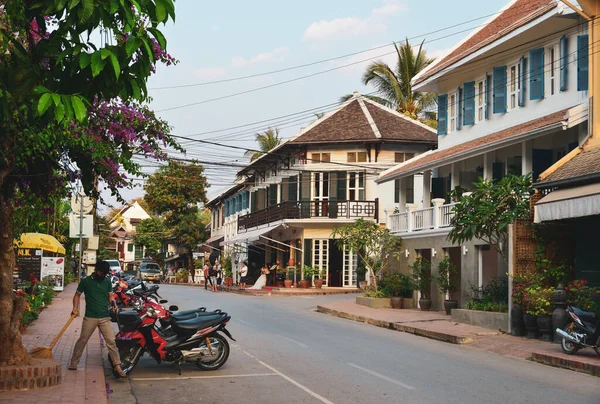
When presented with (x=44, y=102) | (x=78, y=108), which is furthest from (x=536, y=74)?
(x=44, y=102)

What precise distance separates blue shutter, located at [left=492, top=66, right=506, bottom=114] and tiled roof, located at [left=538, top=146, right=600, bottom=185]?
21.2ft

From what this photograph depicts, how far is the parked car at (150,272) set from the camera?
224ft

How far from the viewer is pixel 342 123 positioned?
49.1 m

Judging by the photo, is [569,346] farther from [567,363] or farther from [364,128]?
[364,128]

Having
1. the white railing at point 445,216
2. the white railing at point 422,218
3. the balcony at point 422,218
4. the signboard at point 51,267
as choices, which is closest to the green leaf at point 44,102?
the balcony at point 422,218

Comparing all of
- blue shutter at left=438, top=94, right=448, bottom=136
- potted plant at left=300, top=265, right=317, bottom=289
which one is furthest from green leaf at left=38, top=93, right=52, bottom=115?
potted plant at left=300, top=265, right=317, bottom=289

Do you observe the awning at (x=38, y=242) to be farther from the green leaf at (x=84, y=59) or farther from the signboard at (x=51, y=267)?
the green leaf at (x=84, y=59)

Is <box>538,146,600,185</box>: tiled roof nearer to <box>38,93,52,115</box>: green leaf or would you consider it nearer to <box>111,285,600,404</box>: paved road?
<box>111,285,600,404</box>: paved road

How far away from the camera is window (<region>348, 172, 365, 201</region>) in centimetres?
4747

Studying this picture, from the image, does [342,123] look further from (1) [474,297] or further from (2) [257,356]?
(2) [257,356]

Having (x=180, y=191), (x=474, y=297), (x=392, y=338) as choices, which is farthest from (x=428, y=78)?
(x=180, y=191)

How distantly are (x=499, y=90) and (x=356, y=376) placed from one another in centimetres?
1680

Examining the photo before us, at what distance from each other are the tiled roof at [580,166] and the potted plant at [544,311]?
2.67 meters

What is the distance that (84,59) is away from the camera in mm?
6203
